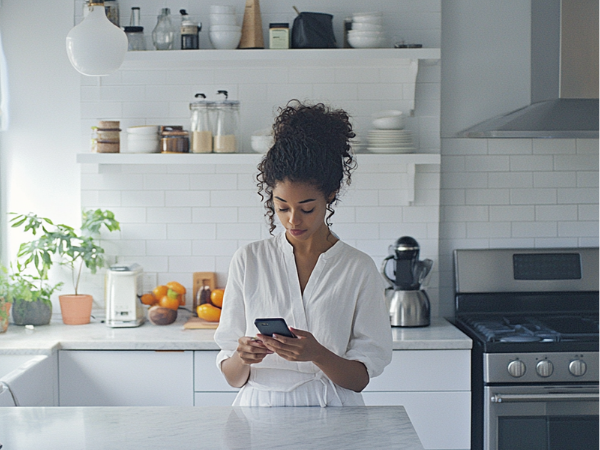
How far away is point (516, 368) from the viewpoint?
2.76 m

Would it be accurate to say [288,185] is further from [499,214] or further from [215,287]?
[499,214]

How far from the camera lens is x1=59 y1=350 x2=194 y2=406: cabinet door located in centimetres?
287

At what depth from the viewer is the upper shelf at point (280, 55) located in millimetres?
3104

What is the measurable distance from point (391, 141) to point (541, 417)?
54.4 inches

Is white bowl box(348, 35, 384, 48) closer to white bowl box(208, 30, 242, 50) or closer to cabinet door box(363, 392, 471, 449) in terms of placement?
white bowl box(208, 30, 242, 50)

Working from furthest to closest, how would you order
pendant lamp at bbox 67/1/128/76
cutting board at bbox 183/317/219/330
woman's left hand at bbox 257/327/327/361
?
cutting board at bbox 183/317/219/330, pendant lamp at bbox 67/1/128/76, woman's left hand at bbox 257/327/327/361

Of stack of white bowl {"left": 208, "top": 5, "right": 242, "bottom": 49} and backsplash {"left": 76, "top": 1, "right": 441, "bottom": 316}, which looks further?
backsplash {"left": 76, "top": 1, "right": 441, "bottom": 316}

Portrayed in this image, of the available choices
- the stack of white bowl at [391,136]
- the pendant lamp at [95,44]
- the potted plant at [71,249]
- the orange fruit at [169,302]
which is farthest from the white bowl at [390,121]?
the pendant lamp at [95,44]

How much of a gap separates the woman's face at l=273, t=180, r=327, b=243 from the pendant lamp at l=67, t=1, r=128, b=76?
607mm

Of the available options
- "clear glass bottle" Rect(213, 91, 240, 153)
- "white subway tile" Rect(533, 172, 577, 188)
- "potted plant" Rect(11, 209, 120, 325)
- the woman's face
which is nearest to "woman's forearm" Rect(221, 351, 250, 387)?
the woman's face

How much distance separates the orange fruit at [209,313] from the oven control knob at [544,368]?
4.65 ft

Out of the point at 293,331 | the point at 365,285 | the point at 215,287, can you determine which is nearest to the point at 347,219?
the point at 215,287

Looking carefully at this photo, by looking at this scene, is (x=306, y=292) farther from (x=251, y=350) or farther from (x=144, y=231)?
(x=144, y=231)

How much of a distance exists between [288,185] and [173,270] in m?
1.92
